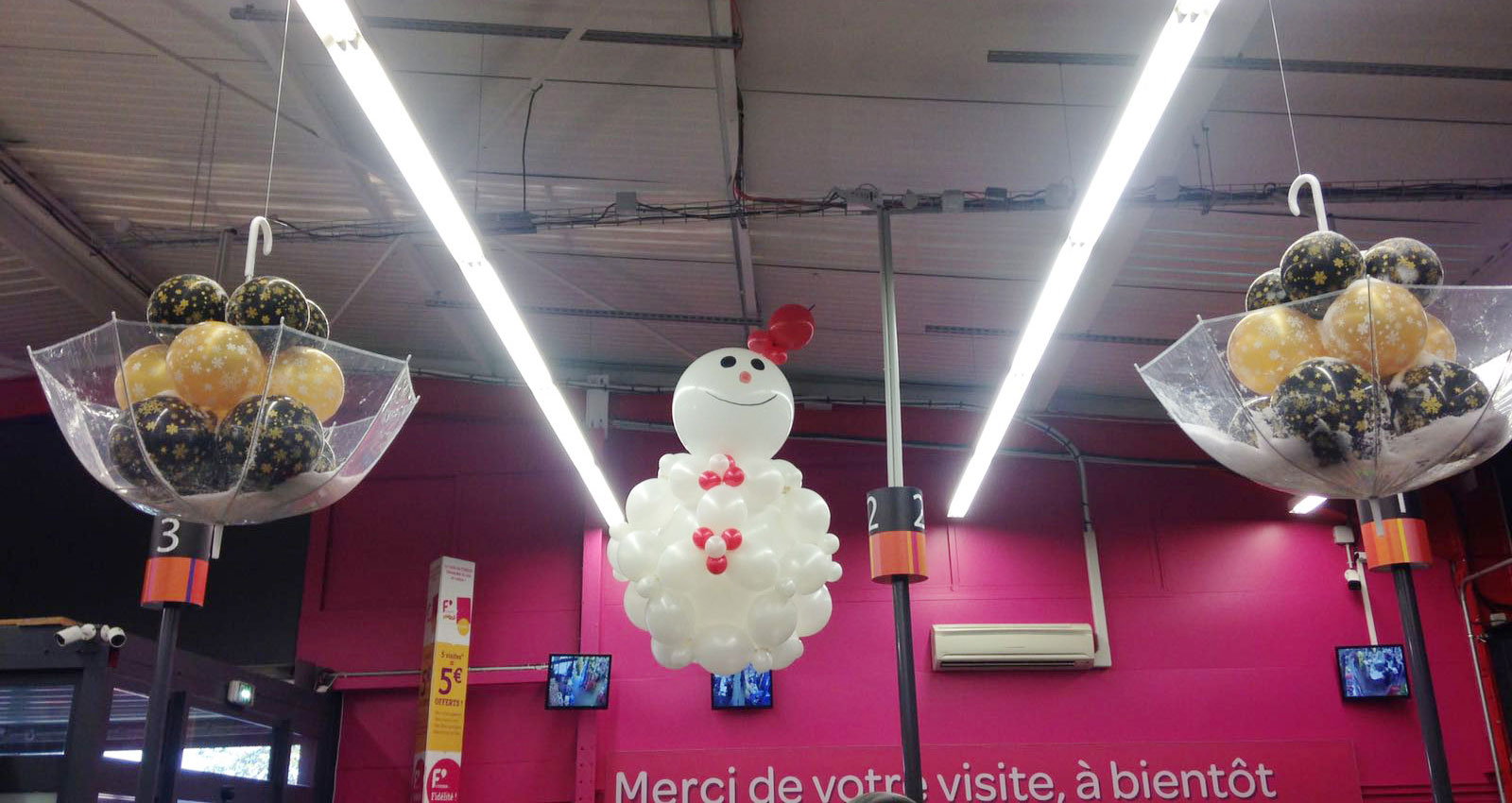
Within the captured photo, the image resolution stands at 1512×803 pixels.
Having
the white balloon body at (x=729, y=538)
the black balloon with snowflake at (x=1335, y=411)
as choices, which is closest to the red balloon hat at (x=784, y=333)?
the white balloon body at (x=729, y=538)

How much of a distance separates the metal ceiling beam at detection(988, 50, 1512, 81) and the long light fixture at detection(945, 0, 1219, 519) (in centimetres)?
81

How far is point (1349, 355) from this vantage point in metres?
2.00

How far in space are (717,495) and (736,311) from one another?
153 inches

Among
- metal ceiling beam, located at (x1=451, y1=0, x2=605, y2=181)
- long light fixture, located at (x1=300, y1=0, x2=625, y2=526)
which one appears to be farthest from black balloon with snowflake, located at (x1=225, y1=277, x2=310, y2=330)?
metal ceiling beam, located at (x1=451, y1=0, x2=605, y2=181)

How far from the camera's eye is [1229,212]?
625 centimetres

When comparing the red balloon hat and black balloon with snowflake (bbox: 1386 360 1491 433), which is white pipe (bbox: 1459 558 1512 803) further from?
black balloon with snowflake (bbox: 1386 360 1491 433)

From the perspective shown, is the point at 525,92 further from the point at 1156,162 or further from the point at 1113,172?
the point at 1156,162

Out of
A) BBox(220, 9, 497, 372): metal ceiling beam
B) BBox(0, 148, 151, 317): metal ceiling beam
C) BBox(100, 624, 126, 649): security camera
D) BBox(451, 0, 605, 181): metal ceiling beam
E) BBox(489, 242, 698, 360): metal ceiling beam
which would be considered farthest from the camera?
BBox(489, 242, 698, 360): metal ceiling beam

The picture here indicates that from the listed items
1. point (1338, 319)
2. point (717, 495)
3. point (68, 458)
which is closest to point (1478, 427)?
point (1338, 319)

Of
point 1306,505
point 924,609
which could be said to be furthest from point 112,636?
point 1306,505

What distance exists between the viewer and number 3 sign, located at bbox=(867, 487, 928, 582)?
3.27 m

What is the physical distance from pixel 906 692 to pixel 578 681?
5423mm

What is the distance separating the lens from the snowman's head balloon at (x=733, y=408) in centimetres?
431

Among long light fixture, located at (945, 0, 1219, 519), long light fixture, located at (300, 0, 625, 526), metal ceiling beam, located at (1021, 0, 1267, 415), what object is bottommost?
long light fixture, located at (945, 0, 1219, 519)
